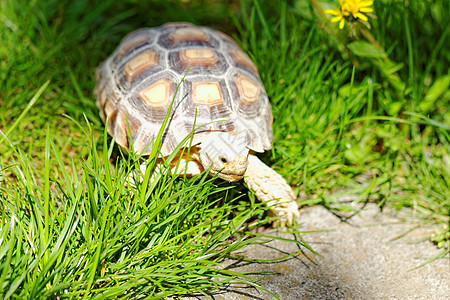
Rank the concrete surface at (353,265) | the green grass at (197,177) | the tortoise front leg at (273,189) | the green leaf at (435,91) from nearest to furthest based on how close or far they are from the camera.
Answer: the green grass at (197,177) < the concrete surface at (353,265) < the tortoise front leg at (273,189) < the green leaf at (435,91)

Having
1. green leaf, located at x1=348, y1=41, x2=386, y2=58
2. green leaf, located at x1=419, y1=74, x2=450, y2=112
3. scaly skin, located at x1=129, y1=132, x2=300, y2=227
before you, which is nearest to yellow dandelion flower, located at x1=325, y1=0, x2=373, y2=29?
green leaf, located at x1=348, y1=41, x2=386, y2=58

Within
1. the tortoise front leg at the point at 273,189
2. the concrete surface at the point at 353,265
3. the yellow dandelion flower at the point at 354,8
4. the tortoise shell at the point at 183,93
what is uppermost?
the yellow dandelion flower at the point at 354,8

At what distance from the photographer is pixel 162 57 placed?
2.12 meters

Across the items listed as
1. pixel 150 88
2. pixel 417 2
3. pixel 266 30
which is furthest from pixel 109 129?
pixel 417 2

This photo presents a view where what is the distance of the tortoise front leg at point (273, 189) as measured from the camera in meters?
1.93

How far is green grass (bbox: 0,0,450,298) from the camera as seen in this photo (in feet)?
4.91

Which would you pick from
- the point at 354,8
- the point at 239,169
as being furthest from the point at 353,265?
the point at 354,8

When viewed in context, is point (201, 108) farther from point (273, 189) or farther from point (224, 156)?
point (273, 189)

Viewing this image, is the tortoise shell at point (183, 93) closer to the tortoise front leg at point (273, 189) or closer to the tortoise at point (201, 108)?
the tortoise at point (201, 108)

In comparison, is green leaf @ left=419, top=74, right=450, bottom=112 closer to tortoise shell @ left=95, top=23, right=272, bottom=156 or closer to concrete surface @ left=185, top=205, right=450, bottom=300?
concrete surface @ left=185, top=205, right=450, bottom=300

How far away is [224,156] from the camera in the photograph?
179 cm

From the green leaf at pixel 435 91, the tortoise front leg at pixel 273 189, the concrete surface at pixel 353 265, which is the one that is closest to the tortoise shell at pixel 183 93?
the tortoise front leg at pixel 273 189

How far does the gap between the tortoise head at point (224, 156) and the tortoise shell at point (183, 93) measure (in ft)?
0.20

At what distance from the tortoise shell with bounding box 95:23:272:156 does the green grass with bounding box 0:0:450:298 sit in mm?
180
